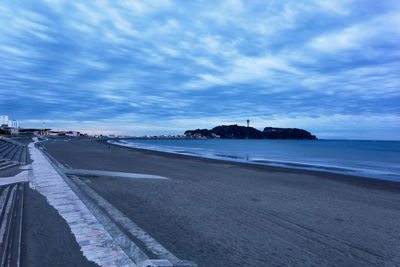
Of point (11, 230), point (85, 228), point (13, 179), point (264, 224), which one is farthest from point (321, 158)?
point (11, 230)

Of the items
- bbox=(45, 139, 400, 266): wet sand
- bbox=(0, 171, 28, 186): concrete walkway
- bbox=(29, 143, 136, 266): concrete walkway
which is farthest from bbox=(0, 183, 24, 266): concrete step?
bbox=(0, 171, 28, 186): concrete walkway

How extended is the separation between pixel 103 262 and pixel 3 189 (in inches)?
255

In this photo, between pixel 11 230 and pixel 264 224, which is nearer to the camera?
pixel 11 230

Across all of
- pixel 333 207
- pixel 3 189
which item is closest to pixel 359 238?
pixel 333 207

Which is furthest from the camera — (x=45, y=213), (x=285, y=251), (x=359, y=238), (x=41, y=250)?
(x=45, y=213)

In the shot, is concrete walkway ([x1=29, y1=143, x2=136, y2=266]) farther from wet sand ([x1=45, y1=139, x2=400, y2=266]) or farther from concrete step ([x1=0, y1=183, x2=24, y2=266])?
wet sand ([x1=45, y1=139, x2=400, y2=266])

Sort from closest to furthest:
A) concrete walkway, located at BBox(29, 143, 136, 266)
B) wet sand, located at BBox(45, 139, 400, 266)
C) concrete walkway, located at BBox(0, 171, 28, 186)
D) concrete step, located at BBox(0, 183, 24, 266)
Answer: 1. concrete step, located at BBox(0, 183, 24, 266)
2. concrete walkway, located at BBox(29, 143, 136, 266)
3. wet sand, located at BBox(45, 139, 400, 266)
4. concrete walkway, located at BBox(0, 171, 28, 186)

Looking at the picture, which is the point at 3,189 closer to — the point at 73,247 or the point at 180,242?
the point at 73,247

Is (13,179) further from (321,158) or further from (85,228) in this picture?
(321,158)

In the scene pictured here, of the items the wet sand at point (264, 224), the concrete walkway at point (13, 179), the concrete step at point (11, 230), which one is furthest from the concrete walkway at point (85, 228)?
the concrete walkway at point (13, 179)

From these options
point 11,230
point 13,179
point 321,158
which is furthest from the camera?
point 321,158

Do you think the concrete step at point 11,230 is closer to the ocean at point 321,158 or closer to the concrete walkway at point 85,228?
the concrete walkway at point 85,228

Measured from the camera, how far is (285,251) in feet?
14.0

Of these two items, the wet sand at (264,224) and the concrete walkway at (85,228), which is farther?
the wet sand at (264,224)
